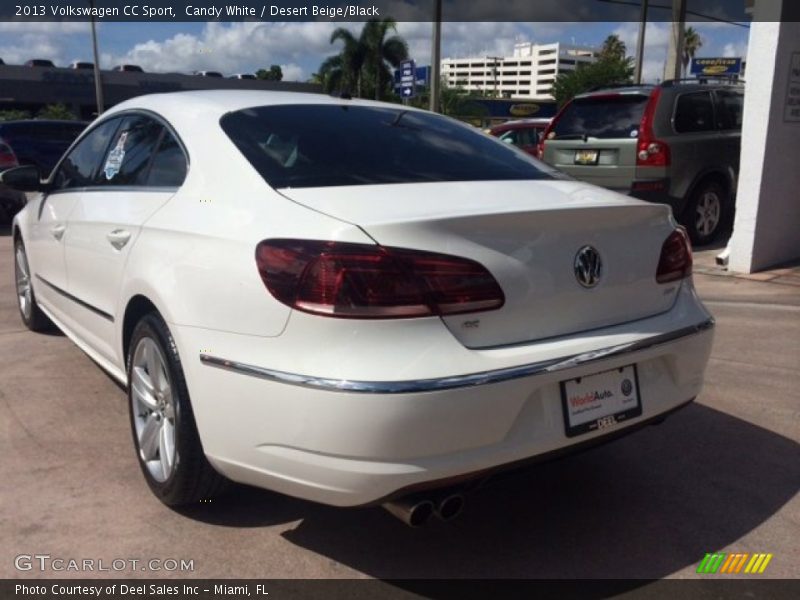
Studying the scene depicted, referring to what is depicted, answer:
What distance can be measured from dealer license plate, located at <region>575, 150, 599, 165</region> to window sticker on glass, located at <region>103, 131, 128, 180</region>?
6.33 m

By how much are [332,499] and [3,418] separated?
2294mm

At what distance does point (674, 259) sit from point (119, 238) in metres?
2.19

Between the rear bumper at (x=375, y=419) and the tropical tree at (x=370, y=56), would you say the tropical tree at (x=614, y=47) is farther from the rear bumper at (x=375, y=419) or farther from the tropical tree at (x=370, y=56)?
the rear bumper at (x=375, y=419)

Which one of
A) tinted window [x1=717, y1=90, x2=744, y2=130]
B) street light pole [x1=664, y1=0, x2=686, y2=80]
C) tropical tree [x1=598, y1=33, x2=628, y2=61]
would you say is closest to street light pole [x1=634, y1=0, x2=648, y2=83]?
street light pole [x1=664, y1=0, x2=686, y2=80]

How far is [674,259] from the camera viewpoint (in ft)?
9.72

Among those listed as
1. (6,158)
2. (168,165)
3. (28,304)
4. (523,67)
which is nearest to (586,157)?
(28,304)

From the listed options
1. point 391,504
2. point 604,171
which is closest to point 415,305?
point 391,504

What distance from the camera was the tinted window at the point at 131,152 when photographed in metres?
3.45

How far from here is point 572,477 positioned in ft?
10.8

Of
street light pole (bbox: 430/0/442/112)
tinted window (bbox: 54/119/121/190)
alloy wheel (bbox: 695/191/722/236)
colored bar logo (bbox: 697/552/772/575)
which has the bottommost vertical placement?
colored bar logo (bbox: 697/552/772/575)

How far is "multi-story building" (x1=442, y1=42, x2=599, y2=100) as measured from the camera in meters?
162

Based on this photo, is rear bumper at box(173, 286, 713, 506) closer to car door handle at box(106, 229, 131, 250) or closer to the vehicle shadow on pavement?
the vehicle shadow on pavement

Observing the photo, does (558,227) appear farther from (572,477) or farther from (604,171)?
(604,171)

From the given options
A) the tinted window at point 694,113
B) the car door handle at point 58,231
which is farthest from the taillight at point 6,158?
the tinted window at point 694,113
